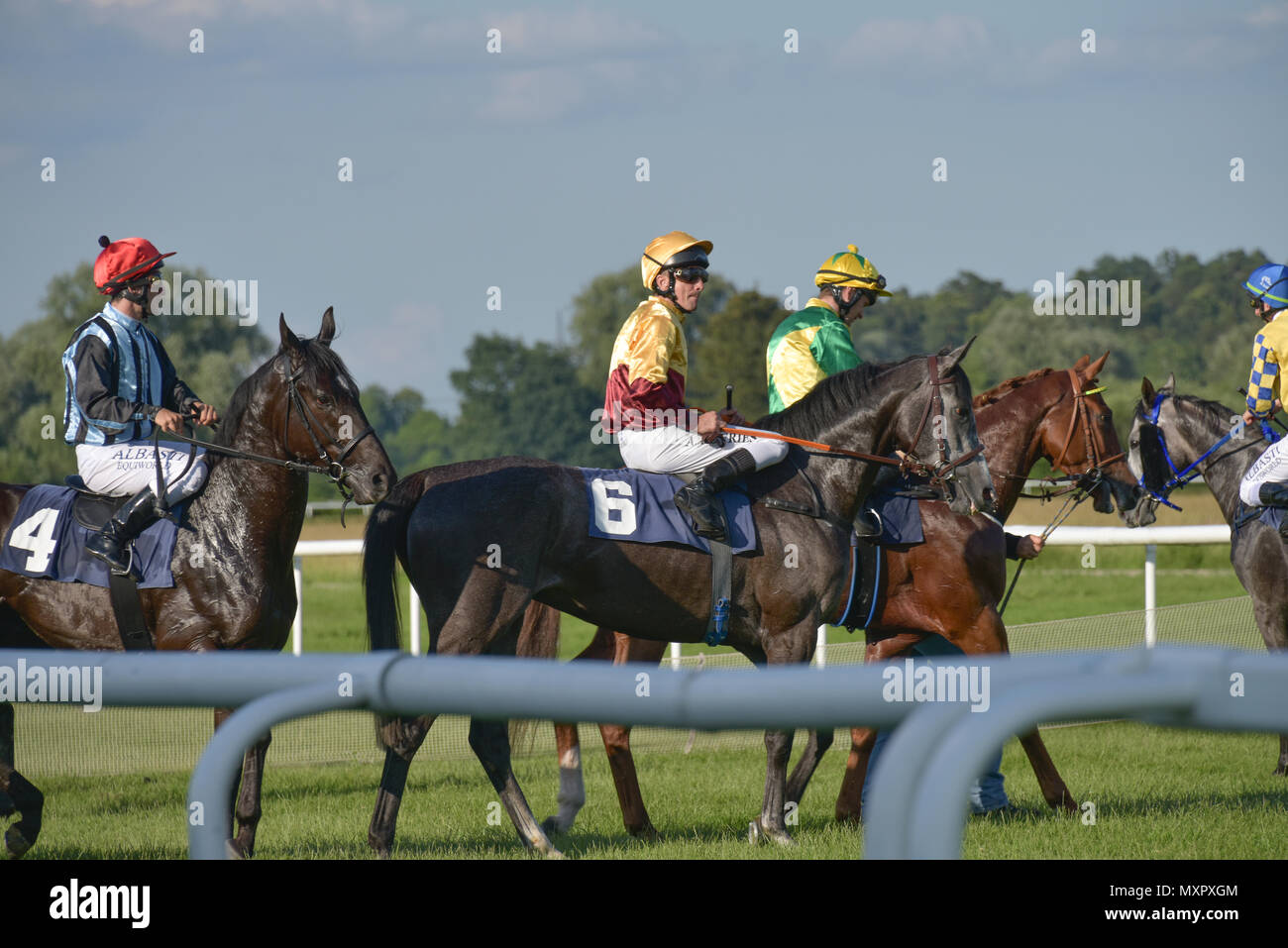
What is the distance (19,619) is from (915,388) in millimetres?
3825

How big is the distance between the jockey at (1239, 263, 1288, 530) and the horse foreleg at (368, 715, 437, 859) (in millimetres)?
4235

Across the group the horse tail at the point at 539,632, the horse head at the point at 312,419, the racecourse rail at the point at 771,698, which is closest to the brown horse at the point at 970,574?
the horse tail at the point at 539,632

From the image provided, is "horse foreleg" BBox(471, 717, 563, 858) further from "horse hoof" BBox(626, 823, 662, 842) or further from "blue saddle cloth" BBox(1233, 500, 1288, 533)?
"blue saddle cloth" BBox(1233, 500, 1288, 533)

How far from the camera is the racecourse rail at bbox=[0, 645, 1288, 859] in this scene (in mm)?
1114

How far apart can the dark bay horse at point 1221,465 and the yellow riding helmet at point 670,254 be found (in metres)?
2.76

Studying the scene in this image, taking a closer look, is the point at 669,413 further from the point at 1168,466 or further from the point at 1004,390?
the point at 1168,466

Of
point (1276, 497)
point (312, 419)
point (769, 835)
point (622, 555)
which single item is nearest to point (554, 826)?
point (769, 835)

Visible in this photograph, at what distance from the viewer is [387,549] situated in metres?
5.16

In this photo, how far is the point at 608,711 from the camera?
1.28 metres

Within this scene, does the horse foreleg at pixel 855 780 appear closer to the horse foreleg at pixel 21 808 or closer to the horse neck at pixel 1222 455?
the horse neck at pixel 1222 455

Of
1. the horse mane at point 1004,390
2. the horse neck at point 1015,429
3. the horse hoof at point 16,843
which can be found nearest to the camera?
the horse hoof at point 16,843

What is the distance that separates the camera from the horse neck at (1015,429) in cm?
658

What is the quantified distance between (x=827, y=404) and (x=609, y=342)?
8113cm
